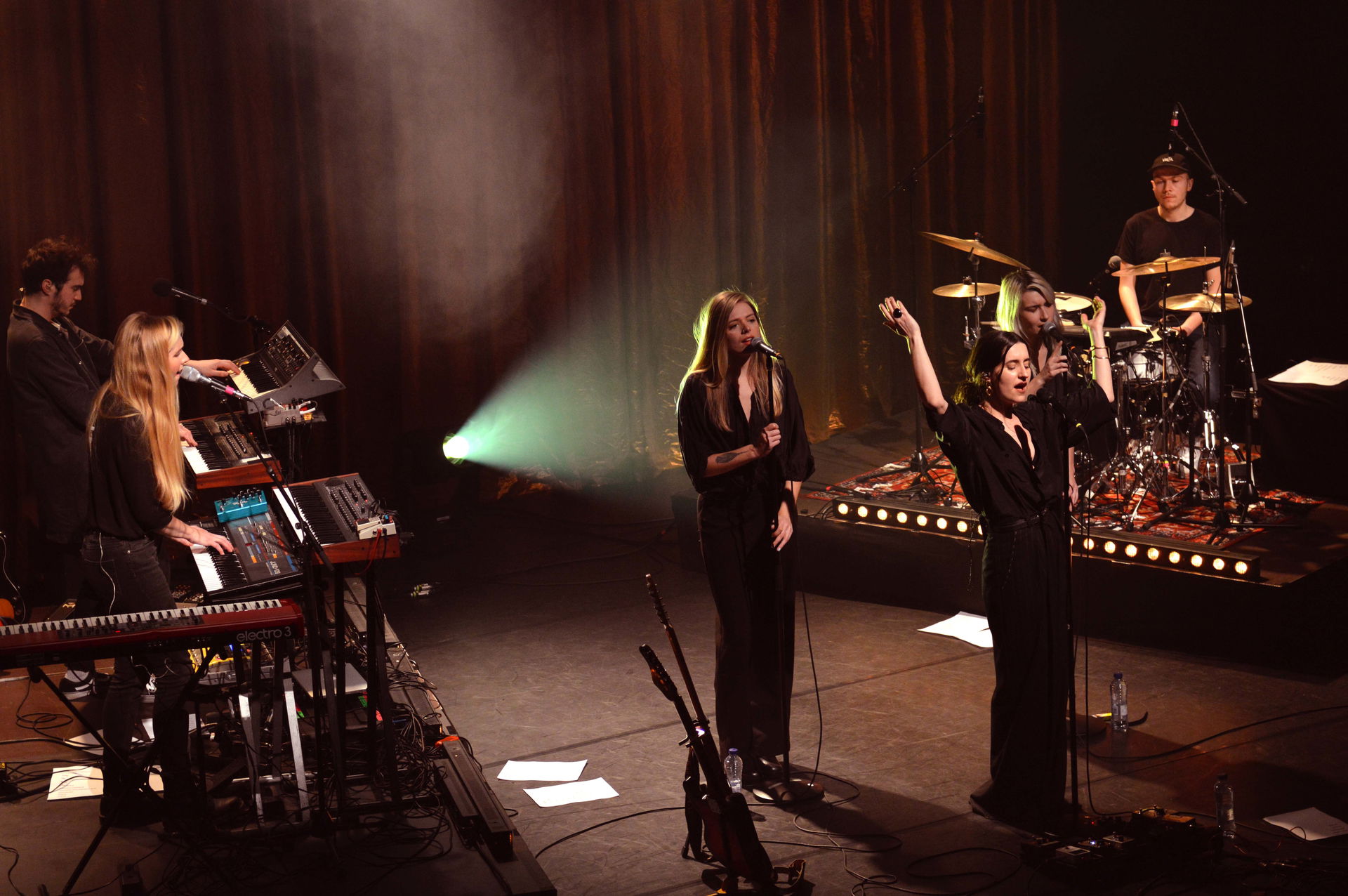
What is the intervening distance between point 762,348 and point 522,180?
18.5ft

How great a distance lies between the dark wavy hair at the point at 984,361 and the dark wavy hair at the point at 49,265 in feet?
14.5

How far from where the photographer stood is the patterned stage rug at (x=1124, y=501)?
6898mm

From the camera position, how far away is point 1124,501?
24.6 feet

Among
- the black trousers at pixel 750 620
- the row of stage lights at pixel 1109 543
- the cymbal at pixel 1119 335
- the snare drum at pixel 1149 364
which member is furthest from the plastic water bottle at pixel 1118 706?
the snare drum at pixel 1149 364

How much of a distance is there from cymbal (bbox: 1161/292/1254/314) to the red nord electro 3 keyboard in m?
5.33

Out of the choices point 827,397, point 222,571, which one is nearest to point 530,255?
point 827,397

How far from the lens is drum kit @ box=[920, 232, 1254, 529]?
7.35 meters

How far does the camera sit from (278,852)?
4516 mm

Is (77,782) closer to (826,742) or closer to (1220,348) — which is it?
(826,742)

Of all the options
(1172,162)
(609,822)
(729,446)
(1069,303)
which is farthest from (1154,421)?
(609,822)

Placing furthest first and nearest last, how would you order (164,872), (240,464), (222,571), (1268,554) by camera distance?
(1268,554)
(240,464)
(222,571)
(164,872)

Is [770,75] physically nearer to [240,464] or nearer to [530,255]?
[530,255]

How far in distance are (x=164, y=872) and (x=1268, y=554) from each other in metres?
5.25

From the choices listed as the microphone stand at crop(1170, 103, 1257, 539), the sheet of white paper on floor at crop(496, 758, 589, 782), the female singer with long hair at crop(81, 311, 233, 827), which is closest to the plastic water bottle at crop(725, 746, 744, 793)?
the sheet of white paper on floor at crop(496, 758, 589, 782)
